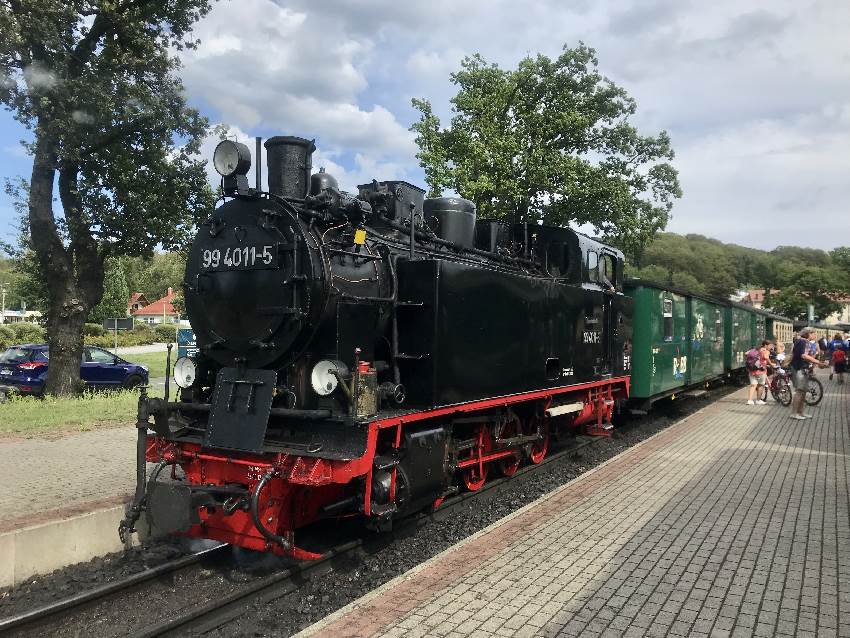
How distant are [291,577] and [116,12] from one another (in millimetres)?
12276

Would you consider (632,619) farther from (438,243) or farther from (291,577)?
(438,243)

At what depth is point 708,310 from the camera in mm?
15531

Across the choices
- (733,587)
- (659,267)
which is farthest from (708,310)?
(659,267)

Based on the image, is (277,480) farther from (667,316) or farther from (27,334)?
(27,334)

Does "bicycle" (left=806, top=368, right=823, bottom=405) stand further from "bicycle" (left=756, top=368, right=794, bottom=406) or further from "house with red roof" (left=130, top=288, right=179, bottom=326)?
"house with red roof" (left=130, top=288, right=179, bottom=326)

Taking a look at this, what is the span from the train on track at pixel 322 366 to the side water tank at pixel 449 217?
0.42ft

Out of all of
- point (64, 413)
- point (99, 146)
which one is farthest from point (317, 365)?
point (99, 146)

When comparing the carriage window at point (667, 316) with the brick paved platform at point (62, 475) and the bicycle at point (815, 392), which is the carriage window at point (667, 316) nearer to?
the bicycle at point (815, 392)

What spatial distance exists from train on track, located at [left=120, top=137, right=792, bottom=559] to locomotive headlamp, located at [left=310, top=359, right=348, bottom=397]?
0.01 metres

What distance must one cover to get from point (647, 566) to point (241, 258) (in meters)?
3.83

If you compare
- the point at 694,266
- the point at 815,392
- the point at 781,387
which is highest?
the point at 694,266

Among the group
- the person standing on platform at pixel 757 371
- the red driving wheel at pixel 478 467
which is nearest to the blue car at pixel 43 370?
the red driving wheel at pixel 478 467

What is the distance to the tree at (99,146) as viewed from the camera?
38.8ft

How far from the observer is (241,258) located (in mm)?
5023
